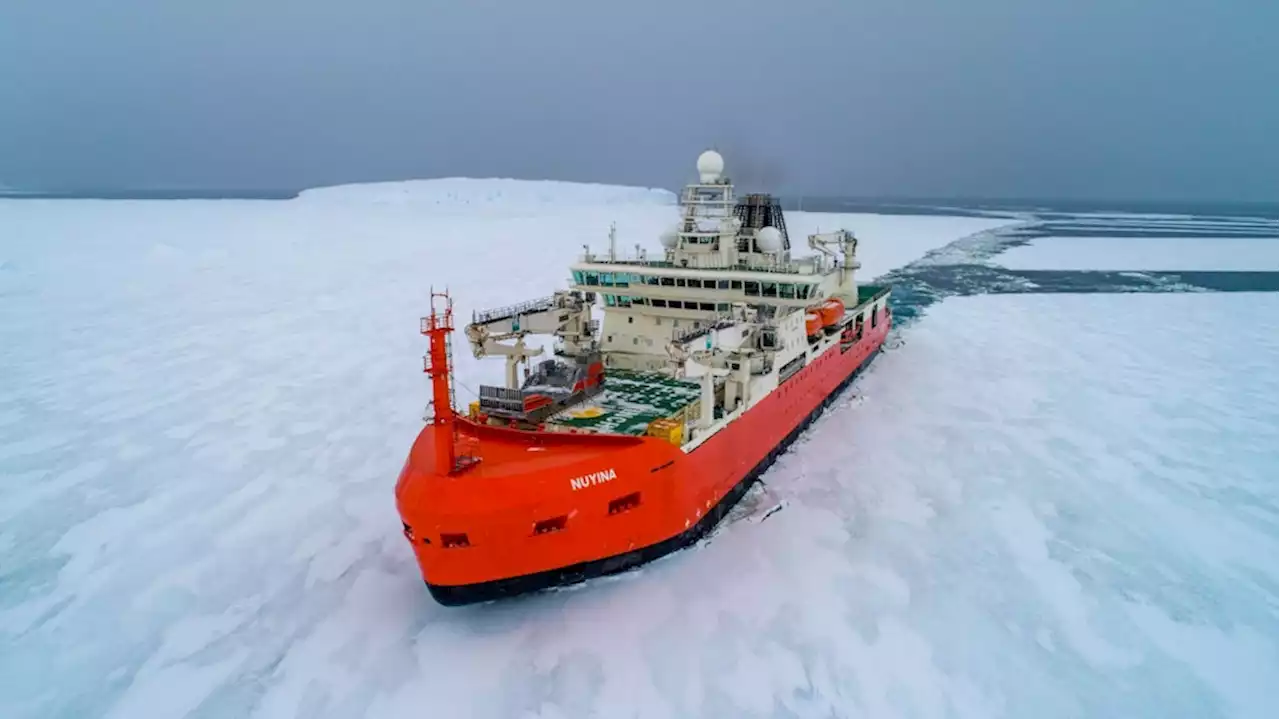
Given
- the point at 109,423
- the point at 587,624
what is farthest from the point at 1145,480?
the point at 109,423

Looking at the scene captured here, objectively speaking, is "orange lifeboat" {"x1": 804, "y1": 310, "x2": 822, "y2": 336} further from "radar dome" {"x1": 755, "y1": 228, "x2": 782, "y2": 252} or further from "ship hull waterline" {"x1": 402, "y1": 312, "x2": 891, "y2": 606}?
"radar dome" {"x1": 755, "y1": 228, "x2": 782, "y2": 252}

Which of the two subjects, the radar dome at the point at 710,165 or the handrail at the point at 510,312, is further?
the radar dome at the point at 710,165

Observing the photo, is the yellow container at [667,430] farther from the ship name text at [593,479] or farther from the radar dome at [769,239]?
the radar dome at [769,239]

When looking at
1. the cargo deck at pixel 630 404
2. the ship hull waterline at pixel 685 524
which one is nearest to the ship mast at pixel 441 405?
the ship hull waterline at pixel 685 524

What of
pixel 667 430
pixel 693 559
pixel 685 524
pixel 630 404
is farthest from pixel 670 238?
pixel 693 559

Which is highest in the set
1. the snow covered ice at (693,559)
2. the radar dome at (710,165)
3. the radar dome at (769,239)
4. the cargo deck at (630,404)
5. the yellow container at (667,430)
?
the radar dome at (710,165)

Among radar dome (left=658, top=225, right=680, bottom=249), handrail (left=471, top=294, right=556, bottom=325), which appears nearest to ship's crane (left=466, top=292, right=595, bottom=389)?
handrail (left=471, top=294, right=556, bottom=325)

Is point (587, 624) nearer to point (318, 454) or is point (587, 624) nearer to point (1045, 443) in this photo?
point (318, 454)
